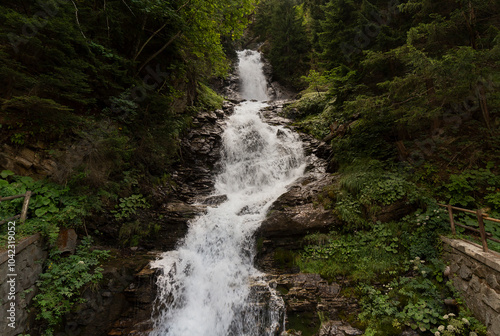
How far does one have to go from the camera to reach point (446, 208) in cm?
589

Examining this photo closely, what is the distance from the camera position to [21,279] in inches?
163

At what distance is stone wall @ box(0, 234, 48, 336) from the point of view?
375 cm

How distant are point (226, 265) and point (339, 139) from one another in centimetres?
718

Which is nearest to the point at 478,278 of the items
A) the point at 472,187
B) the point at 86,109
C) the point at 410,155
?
the point at 472,187

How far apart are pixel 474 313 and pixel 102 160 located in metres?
8.97

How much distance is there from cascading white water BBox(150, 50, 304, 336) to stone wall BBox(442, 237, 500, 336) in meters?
3.94

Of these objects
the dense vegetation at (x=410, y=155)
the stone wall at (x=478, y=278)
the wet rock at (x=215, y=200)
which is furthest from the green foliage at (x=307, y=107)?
the stone wall at (x=478, y=278)

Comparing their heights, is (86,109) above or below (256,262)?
above

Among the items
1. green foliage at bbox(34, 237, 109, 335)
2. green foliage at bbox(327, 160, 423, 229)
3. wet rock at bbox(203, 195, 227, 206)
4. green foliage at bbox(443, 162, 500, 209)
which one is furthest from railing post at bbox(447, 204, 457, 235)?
green foliage at bbox(34, 237, 109, 335)

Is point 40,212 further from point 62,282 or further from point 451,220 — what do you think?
point 451,220

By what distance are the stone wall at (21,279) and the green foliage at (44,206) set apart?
25 centimetres

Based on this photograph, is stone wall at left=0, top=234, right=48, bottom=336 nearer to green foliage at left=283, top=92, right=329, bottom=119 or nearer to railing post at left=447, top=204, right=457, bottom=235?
railing post at left=447, top=204, right=457, bottom=235

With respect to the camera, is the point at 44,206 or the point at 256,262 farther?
the point at 256,262

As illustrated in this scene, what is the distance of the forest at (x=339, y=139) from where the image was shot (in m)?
4.84
